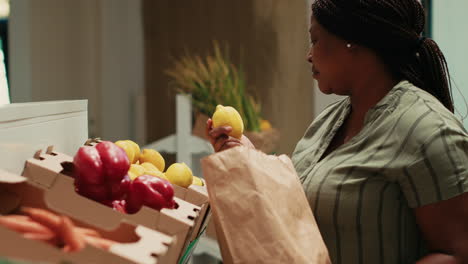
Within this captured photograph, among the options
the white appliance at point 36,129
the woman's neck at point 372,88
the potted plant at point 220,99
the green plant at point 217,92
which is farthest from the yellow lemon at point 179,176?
the green plant at point 217,92

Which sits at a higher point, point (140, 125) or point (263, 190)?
point (263, 190)

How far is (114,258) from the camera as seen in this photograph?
0.62 metres

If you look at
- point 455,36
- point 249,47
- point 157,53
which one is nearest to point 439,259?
point 455,36

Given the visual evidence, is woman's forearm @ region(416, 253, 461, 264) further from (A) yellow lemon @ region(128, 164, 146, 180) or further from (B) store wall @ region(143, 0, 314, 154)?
(B) store wall @ region(143, 0, 314, 154)

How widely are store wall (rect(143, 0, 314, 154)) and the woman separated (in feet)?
7.07

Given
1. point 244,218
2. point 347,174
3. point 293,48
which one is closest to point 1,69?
point 244,218

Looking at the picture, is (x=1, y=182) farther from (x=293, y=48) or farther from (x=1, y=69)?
(x=293, y=48)

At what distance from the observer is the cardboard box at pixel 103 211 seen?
0.81 metres

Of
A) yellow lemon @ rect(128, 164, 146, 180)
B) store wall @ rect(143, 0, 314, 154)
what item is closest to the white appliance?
yellow lemon @ rect(128, 164, 146, 180)

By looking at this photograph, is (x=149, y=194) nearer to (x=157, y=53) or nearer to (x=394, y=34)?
(x=394, y=34)

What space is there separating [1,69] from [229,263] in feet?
2.30

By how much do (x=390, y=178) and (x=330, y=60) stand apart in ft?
1.07

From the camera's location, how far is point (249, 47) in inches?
146

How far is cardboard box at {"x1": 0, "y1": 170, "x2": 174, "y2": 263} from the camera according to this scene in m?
0.60
